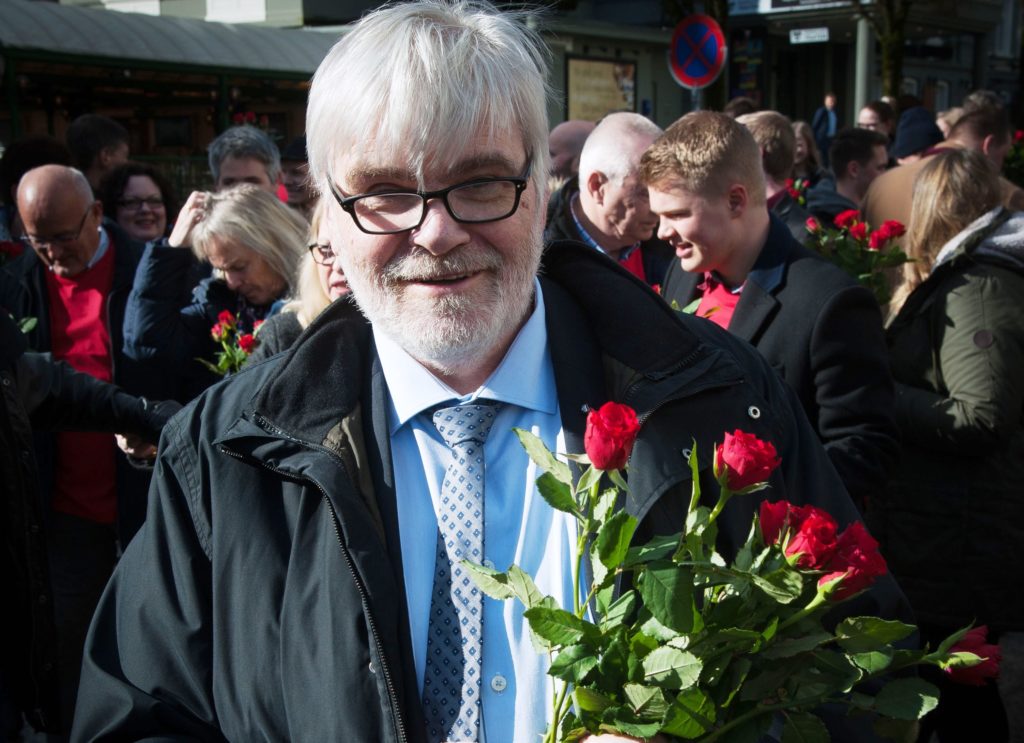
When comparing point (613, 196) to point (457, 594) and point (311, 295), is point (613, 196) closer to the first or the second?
point (311, 295)

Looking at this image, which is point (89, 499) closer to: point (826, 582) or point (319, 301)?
point (319, 301)

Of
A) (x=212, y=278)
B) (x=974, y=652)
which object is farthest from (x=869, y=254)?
(x=974, y=652)

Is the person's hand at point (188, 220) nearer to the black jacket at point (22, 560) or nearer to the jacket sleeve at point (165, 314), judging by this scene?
the jacket sleeve at point (165, 314)

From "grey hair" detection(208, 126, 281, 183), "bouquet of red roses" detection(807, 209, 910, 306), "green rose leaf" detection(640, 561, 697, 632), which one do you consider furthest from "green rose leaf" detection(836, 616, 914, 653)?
"grey hair" detection(208, 126, 281, 183)

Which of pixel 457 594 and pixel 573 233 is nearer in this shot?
pixel 457 594

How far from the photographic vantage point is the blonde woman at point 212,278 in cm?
430

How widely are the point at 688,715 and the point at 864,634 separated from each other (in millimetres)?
238

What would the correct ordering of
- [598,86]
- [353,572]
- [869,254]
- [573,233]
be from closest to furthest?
[353,572] → [869,254] → [573,233] → [598,86]

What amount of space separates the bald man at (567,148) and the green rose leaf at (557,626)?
5026 mm

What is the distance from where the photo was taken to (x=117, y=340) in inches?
177

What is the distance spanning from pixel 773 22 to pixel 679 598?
28.3 meters

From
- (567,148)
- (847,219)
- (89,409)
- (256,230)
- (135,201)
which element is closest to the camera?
(89,409)

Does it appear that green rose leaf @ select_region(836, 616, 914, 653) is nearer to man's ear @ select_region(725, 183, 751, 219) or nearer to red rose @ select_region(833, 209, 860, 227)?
man's ear @ select_region(725, 183, 751, 219)

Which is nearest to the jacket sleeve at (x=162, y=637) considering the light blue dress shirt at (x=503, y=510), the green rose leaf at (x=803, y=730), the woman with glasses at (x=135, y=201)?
the light blue dress shirt at (x=503, y=510)
